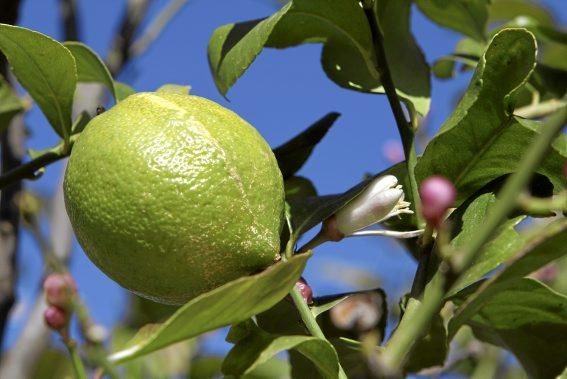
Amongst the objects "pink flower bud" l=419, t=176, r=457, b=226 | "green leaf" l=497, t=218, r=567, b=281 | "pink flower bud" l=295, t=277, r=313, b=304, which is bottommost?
"pink flower bud" l=295, t=277, r=313, b=304

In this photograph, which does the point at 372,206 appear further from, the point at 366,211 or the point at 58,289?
the point at 58,289

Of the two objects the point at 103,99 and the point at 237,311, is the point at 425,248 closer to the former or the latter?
the point at 237,311

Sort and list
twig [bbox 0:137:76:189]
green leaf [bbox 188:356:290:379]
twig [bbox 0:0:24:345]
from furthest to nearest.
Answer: twig [bbox 0:0:24:345] → green leaf [bbox 188:356:290:379] → twig [bbox 0:137:76:189]

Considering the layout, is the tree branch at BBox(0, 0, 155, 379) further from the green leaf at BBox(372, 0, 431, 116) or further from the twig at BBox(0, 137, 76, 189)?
the green leaf at BBox(372, 0, 431, 116)

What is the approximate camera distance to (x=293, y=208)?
93 cm

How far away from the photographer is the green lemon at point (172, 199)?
2.39ft

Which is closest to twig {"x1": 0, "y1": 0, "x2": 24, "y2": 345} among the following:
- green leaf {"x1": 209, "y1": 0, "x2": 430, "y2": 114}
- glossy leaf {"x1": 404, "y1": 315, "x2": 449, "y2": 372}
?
green leaf {"x1": 209, "y1": 0, "x2": 430, "y2": 114}

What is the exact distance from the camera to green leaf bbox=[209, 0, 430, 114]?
86cm

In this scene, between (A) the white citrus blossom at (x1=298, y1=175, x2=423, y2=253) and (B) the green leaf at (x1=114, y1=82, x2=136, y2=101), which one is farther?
(B) the green leaf at (x1=114, y1=82, x2=136, y2=101)

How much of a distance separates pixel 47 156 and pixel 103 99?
3.23ft

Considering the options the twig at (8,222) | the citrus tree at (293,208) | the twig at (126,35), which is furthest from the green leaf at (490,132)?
the twig at (126,35)

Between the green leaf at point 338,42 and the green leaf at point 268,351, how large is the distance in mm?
236

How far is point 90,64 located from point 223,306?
0.45 meters

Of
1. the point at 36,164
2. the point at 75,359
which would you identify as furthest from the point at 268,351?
the point at 36,164
